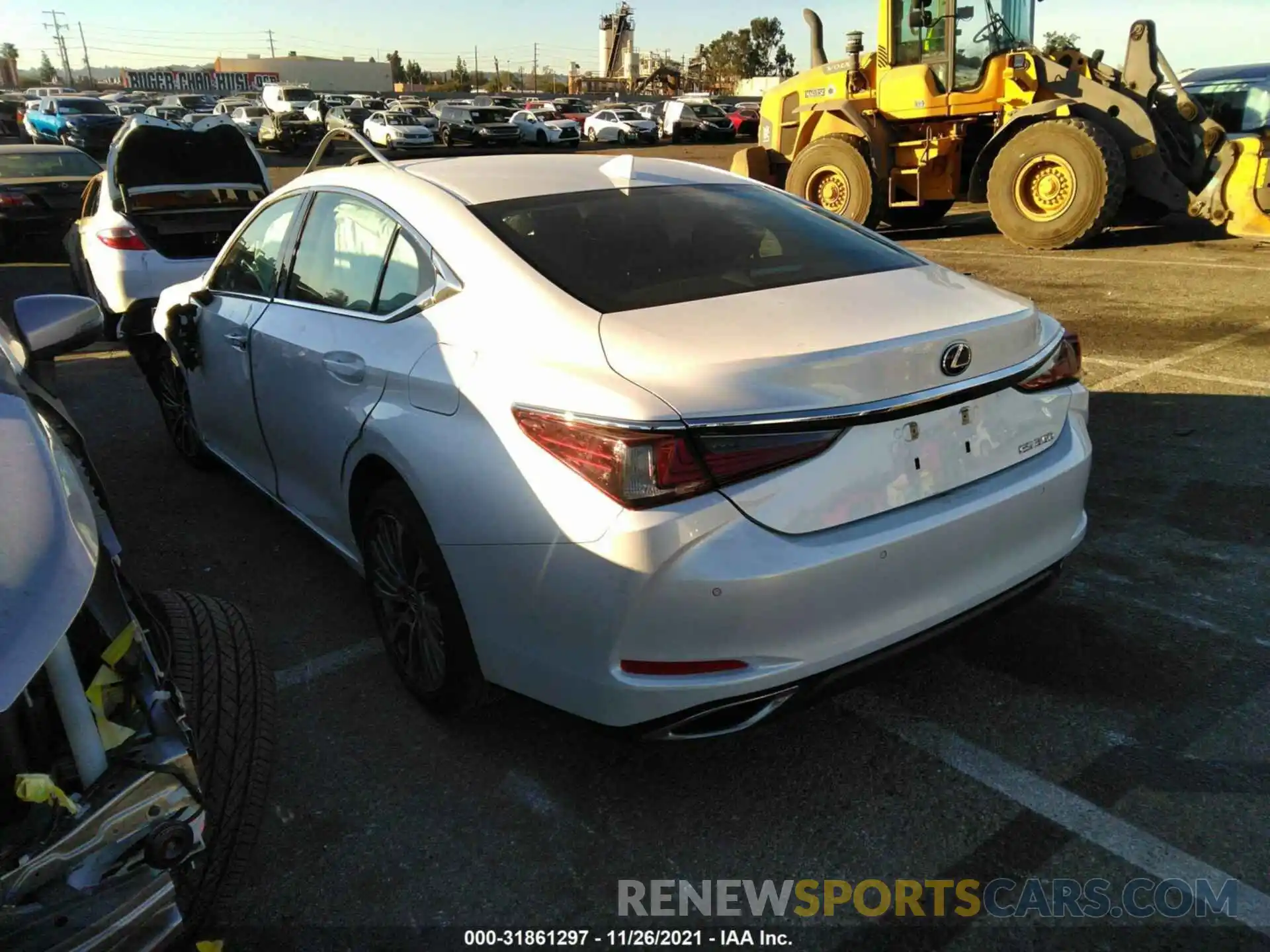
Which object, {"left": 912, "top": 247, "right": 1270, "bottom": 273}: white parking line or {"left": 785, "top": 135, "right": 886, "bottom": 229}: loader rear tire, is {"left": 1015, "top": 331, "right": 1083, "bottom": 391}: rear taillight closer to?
{"left": 912, "top": 247, "right": 1270, "bottom": 273}: white parking line

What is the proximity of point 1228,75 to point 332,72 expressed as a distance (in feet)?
375

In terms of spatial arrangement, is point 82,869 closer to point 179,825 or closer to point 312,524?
point 179,825

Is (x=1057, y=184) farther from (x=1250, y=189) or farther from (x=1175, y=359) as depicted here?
(x=1175, y=359)

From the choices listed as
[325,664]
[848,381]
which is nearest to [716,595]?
[848,381]

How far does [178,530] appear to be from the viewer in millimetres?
4555

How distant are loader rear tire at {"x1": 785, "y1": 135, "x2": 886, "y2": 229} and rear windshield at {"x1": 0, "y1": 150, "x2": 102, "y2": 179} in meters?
9.14

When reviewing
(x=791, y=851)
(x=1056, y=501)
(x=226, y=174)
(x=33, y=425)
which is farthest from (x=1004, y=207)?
(x=33, y=425)

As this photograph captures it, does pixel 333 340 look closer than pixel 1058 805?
No

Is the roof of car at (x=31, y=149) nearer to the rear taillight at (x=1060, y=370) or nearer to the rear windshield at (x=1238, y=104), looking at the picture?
the rear taillight at (x=1060, y=370)

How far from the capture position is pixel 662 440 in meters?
2.13

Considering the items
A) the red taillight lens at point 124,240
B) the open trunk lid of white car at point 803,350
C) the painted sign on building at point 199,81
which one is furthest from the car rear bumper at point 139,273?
the painted sign on building at point 199,81

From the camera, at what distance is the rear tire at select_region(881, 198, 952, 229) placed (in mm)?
13906

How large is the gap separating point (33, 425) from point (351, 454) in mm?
1083

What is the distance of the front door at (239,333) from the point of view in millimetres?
3840
